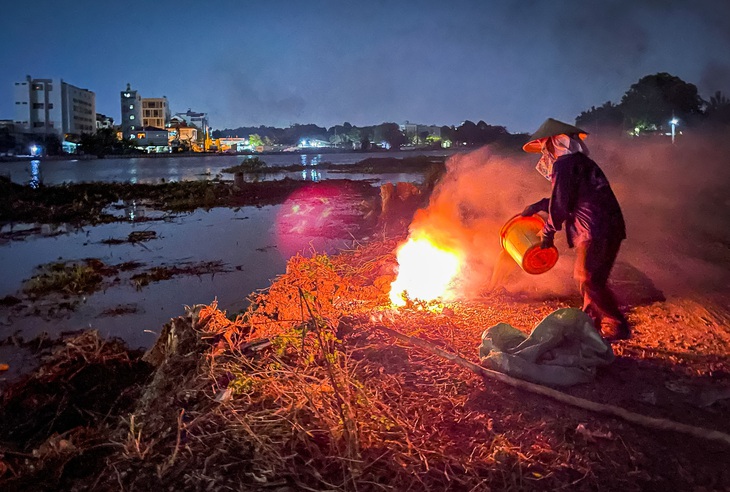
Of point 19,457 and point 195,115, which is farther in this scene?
point 195,115

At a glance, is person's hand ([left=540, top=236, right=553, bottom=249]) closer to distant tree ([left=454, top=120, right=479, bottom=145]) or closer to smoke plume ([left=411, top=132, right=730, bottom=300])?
smoke plume ([left=411, top=132, right=730, bottom=300])

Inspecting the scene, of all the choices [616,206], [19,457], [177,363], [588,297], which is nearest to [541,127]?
[616,206]

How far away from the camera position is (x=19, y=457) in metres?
4.25

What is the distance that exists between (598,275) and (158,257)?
10.8 meters

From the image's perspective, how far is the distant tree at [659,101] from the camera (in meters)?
38.7

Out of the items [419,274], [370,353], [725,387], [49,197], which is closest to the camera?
[725,387]

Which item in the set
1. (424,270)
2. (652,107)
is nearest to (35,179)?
(424,270)

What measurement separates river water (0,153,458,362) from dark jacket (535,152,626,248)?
317cm

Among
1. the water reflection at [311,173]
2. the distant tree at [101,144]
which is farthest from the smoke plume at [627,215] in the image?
the distant tree at [101,144]

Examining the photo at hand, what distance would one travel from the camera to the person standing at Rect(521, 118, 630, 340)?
4.75 metres

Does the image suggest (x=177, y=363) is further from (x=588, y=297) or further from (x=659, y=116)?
(x=659, y=116)

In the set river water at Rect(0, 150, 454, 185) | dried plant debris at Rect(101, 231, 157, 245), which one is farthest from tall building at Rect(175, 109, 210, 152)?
dried plant debris at Rect(101, 231, 157, 245)

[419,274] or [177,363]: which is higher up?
[419,274]

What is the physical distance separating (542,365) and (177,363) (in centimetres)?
329
